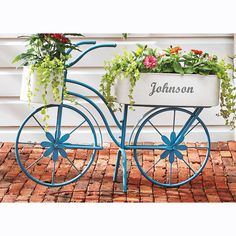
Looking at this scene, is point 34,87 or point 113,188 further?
point 113,188

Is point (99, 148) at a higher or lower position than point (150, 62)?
lower

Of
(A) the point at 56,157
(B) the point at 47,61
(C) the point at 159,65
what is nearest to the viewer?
(B) the point at 47,61

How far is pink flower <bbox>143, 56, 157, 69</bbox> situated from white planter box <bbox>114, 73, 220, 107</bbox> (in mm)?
55

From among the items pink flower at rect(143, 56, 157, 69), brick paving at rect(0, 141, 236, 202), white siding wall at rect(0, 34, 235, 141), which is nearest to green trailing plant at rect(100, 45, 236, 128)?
pink flower at rect(143, 56, 157, 69)

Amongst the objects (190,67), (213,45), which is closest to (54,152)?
(190,67)

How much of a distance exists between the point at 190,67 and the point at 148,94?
32 cm

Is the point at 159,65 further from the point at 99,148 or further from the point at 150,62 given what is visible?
the point at 99,148

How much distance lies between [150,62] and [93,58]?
1.52 meters

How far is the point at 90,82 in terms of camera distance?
20.2ft

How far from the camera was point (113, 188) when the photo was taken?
5.12m

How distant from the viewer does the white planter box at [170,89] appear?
4.71 meters

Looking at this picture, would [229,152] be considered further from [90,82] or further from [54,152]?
[54,152]

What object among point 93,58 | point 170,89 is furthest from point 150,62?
point 93,58

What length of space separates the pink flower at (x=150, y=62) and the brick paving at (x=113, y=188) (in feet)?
2.93
